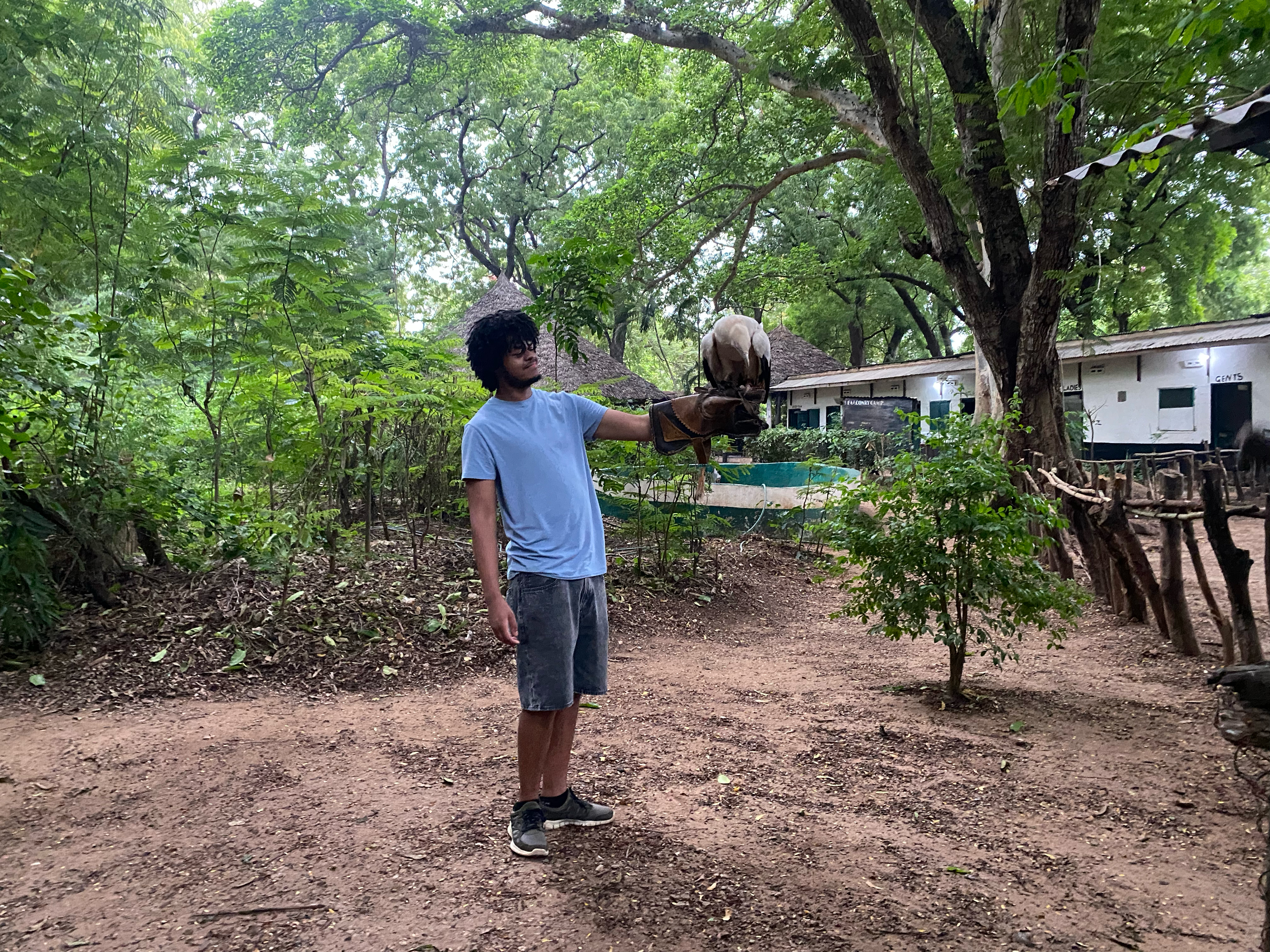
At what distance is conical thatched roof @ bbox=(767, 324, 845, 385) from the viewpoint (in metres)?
25.1

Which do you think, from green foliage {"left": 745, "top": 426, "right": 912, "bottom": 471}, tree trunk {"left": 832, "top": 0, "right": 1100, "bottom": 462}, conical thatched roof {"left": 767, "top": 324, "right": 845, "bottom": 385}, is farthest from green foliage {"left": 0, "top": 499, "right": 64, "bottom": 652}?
conical thatched roof {"left": 767, "top": 324, "right": 845, "bottom": 385}

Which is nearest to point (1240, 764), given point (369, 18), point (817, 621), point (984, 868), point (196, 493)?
point (984, 868)

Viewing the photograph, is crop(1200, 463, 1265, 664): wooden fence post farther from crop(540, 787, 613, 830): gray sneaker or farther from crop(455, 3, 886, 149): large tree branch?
crop(455, 3, 886, 149): large tree branch

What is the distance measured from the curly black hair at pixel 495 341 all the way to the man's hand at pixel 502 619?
2.42ft

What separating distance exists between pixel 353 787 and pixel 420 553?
12.3ft

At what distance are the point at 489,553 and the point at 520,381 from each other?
0.61 m

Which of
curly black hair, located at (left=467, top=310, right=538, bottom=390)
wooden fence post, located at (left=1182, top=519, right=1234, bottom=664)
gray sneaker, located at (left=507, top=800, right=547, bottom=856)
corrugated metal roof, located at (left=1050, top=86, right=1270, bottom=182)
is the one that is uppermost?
corrugated metal roof, located at (left=1050, top=86, right=1270, bottom=182)

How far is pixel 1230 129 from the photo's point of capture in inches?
115

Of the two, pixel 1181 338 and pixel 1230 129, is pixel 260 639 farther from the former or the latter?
pixel 1181 338

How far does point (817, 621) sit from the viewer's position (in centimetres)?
686

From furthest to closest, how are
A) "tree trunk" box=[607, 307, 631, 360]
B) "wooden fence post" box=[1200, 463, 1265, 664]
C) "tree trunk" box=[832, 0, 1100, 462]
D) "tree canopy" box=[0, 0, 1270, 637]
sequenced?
"tree trunk" box=[607, 307, 631, 360], "tree trunk" box=[832, 0, 1100, 462], "tree canopy" box=[0, 0, 1270, 637], "wooden fence post" box=[1200, 463, 1265, 664]

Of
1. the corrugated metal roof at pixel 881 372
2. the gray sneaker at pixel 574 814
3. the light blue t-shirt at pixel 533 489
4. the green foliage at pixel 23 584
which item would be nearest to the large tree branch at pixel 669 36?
the light blue t-shirt at pixel 533 489

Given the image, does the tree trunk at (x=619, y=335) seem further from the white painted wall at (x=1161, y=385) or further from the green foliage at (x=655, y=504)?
the green foliage at (x=655, y=504)

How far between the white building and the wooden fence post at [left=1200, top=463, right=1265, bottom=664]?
8.73 meters
